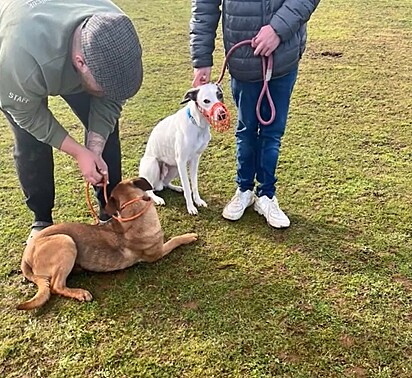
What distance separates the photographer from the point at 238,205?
368 cm

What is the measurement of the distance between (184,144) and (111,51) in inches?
52.2

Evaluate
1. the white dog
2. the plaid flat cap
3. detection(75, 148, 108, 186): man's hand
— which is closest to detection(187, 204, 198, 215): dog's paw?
the white dog

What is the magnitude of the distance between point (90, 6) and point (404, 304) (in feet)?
6.93

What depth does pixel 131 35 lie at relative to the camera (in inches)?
95.1

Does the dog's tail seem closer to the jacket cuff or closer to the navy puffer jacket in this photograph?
the navy puffer jacket

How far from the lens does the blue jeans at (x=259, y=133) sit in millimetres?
3326

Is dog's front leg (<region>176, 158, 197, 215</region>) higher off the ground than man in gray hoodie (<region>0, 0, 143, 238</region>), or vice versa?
man in gray hoodie (<region>0, 0, 143, 238</region>)

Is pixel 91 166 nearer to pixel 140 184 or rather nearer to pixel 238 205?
pixel 140 184

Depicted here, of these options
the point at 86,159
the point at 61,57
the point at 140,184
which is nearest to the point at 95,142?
the point at 86,159

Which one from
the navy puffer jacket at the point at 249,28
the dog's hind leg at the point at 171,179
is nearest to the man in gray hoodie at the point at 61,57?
the navy puffer jacket at the point at 249,28

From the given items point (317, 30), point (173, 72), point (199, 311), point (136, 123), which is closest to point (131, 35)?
point (199, 311)

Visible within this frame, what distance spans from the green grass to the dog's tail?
0.07 meters

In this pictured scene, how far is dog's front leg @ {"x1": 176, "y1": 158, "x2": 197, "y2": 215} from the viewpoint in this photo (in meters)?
3.70

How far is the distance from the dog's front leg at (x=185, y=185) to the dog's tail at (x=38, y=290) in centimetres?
111
